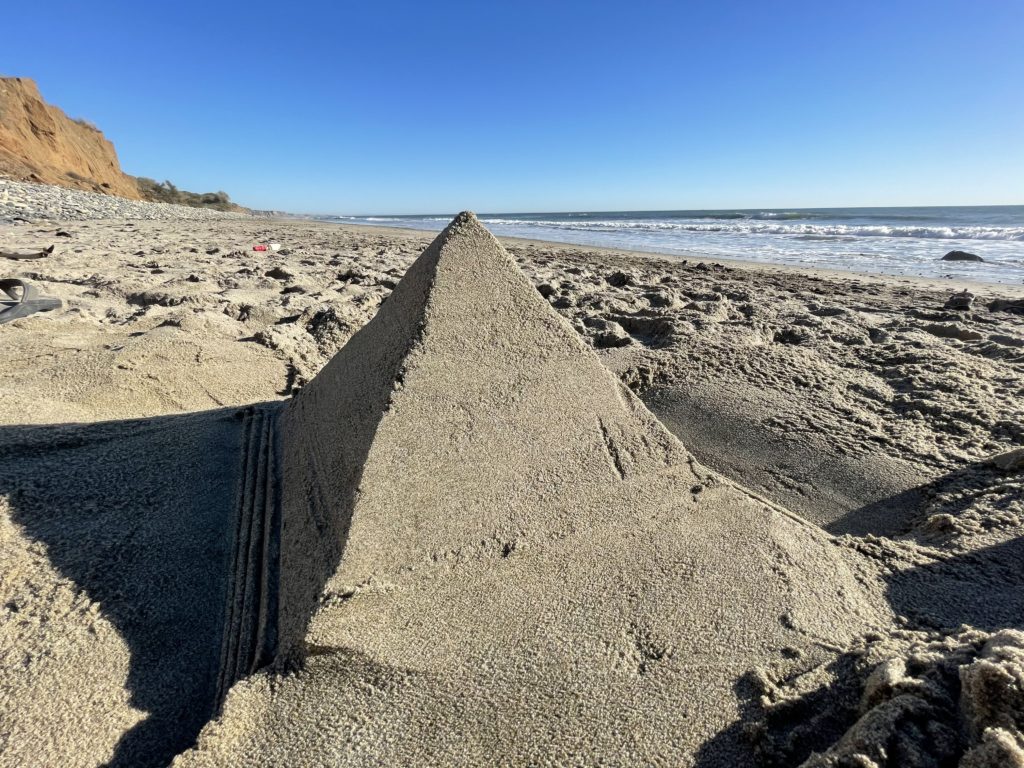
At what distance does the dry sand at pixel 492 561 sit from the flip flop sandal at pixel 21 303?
952mm

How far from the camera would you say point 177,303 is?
4117 millimetres

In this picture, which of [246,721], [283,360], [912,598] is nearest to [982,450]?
[912,598]

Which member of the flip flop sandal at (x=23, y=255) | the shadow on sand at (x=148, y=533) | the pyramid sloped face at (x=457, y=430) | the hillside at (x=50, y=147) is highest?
the hillside at (x=50, y=147)

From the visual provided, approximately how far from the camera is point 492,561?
4.23 ft

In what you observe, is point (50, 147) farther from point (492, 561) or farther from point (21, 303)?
point (492, 561)

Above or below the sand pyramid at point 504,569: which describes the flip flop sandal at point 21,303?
above

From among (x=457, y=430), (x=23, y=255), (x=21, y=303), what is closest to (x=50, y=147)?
(x=23, y=255)

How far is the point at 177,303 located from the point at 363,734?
404 cm

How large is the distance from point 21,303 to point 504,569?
152 inches

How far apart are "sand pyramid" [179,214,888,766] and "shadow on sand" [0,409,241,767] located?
0.65ft

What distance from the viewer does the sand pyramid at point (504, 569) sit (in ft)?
3.35

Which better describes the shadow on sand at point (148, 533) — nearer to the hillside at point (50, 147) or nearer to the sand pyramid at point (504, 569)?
→ the sand pyramid at point (504, 569)

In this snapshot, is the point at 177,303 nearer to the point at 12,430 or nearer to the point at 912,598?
the point at 12,430

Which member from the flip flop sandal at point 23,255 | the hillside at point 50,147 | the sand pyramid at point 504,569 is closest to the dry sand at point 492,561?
the sand pyramid at point 504,569
